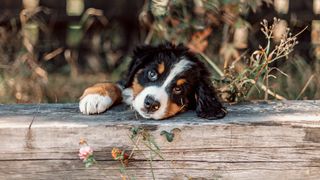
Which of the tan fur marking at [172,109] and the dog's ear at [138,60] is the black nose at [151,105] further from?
the dog's ear at [138,60]

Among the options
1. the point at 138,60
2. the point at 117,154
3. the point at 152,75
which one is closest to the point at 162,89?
the point at 152,75

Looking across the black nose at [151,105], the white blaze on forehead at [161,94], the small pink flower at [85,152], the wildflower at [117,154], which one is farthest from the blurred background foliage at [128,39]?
the small pink flower at [85,152]

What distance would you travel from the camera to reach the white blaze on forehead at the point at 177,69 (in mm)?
3742

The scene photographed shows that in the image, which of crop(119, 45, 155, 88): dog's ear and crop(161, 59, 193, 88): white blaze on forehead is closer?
crop(161, 59, 193, 88): white blaze on forehead

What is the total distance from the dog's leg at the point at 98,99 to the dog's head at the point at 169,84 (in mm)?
141

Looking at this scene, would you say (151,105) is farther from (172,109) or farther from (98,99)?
(98,99)

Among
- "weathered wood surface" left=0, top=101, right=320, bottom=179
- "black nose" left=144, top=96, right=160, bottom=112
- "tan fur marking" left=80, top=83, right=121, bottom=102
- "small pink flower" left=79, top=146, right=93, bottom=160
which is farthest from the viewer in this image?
"tan fur marking" left=80, top=83, right=121, bottom=102

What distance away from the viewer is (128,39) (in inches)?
293

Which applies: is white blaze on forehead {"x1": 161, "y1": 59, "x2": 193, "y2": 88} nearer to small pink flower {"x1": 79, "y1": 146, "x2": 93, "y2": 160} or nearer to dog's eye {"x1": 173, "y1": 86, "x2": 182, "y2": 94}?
dog's eye {"x1": 173, "y1": 86, "x2": 182, "y2": 94}

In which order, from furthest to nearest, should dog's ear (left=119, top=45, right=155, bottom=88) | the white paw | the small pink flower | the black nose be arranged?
dog's ear (left=119, top=45, right=155, bottom=88), the white paw, the black nose, the small pink flower

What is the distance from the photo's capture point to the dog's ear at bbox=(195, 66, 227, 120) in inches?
143

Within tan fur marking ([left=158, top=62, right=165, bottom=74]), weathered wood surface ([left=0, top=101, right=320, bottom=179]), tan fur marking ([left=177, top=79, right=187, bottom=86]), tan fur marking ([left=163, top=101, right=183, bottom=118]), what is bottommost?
weathered wood surface ([left=0, top=101, right=320, bottom=179])

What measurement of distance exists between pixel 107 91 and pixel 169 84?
1.38 ft

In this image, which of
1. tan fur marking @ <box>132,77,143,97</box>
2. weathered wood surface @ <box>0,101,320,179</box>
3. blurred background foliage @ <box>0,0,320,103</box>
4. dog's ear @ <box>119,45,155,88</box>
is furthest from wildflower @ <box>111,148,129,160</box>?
blurred background foliage @ <box>0,0,320,103</box>
